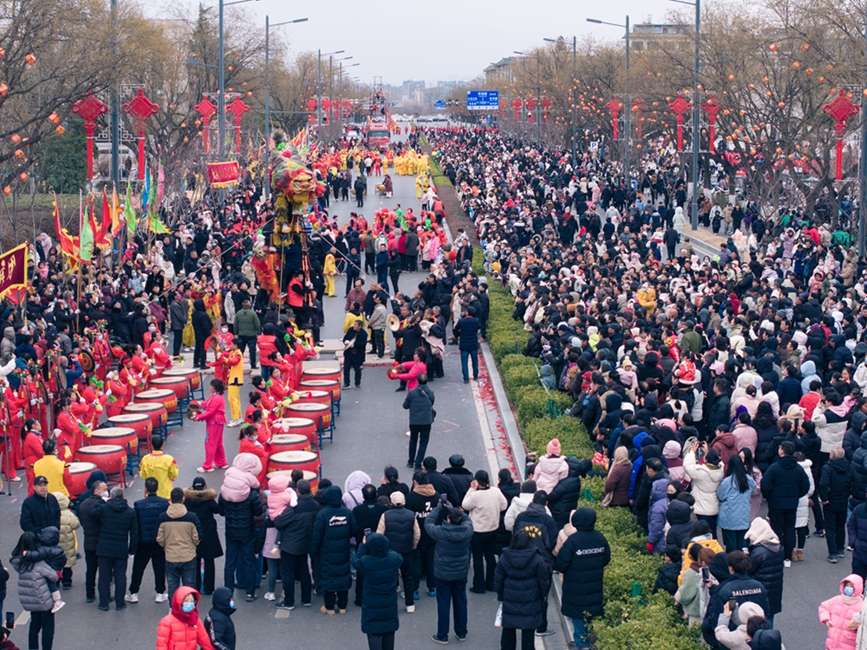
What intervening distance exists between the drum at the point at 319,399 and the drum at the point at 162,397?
204 cm

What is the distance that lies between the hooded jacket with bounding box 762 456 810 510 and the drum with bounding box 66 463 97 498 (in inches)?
313

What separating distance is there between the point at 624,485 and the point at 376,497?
118 inches

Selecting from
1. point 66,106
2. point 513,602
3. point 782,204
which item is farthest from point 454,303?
point 782,204

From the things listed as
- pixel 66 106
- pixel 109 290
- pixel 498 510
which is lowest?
pixel 498 510

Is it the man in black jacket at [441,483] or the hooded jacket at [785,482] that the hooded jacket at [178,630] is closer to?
the man in black jacket at [441,483]

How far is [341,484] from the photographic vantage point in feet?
50.9

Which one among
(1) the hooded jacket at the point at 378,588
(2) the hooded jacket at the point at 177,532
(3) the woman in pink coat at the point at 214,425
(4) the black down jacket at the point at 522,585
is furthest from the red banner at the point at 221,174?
(4) the black down jacket at the point at 522,585

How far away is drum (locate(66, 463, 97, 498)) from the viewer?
545 inches

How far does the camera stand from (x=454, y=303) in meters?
24.3

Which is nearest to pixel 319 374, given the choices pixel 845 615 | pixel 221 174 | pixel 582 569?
pixel 582 569

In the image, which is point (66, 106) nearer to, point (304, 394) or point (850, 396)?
point (304, 394)

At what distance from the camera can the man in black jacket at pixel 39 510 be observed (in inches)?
454

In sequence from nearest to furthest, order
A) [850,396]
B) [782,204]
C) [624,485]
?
[624,485] < [850,396] < [782,204]

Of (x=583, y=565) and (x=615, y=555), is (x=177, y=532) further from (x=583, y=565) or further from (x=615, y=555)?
(x=615, y=555)
